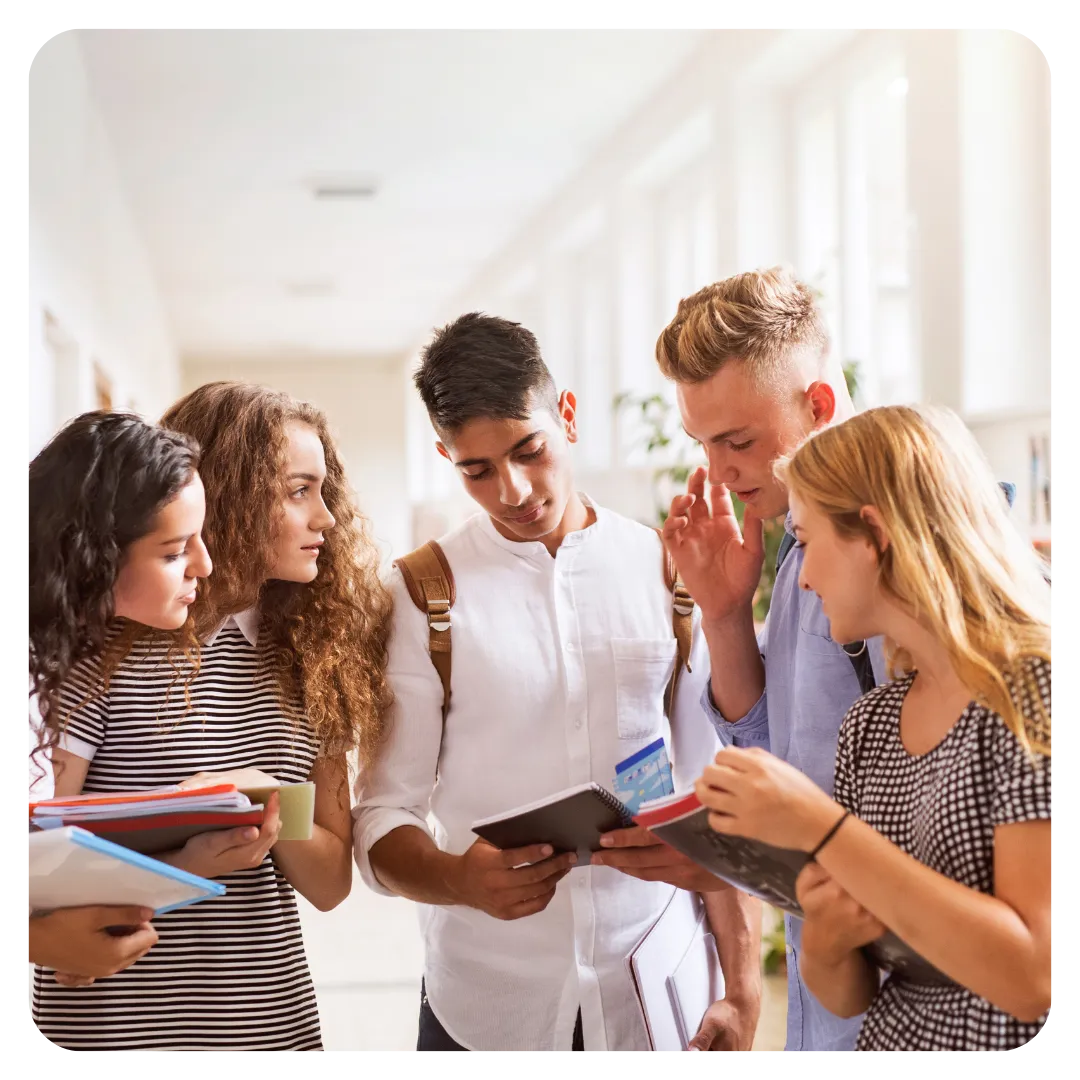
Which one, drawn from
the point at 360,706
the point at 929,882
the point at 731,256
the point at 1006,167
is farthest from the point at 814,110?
the point at 929,882

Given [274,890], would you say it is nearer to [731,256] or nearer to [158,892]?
[158,892]

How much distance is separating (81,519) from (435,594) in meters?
0.52

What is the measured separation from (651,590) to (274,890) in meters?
0.69

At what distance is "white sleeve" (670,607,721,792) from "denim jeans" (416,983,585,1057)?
40cm

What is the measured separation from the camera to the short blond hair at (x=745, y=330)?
5.37 feet

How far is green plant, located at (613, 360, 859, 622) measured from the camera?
3.66 meters

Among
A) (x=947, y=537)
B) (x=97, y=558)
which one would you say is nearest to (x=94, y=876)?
(x=97, y=558)

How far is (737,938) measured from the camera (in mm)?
1752

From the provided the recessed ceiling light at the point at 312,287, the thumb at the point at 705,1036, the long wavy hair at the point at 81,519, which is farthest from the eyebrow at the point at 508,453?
the recessed ceiling light at the point at 312,287

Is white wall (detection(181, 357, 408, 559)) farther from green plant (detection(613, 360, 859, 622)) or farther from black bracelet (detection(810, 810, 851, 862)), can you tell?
black bracelet (detection(810, 810, 851, 862))

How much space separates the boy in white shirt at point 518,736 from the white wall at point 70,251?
2.40ft

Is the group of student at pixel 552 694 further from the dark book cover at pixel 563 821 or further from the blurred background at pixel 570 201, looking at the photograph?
the blurred background at pixel 570 201
